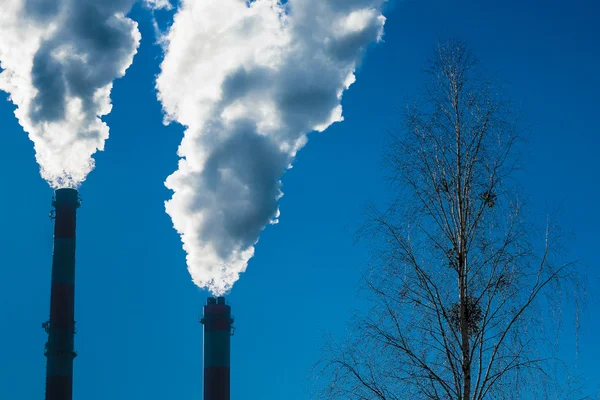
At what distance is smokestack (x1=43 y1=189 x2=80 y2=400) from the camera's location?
130 feet

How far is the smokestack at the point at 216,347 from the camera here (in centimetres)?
3900

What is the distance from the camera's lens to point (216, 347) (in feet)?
131

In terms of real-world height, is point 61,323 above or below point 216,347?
above

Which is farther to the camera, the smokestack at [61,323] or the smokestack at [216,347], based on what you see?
the smokestack at [61,323]

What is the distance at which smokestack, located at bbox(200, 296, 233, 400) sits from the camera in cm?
3900

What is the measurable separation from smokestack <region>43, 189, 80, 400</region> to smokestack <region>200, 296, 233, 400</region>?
6.21m

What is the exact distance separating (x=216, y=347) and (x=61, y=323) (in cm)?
723

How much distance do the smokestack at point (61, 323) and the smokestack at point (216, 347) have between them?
6.21 metres

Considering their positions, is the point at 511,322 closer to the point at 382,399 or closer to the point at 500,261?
the point at 500,261

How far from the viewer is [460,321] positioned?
758 cm

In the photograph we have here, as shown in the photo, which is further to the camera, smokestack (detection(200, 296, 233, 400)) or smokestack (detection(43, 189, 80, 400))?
smokestack (detection(43, 189, 80, 400))

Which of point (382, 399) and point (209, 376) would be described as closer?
point (382, 399)

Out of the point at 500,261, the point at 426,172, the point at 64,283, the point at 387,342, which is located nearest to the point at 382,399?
the point at 387,342

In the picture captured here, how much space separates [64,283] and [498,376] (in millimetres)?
35578
